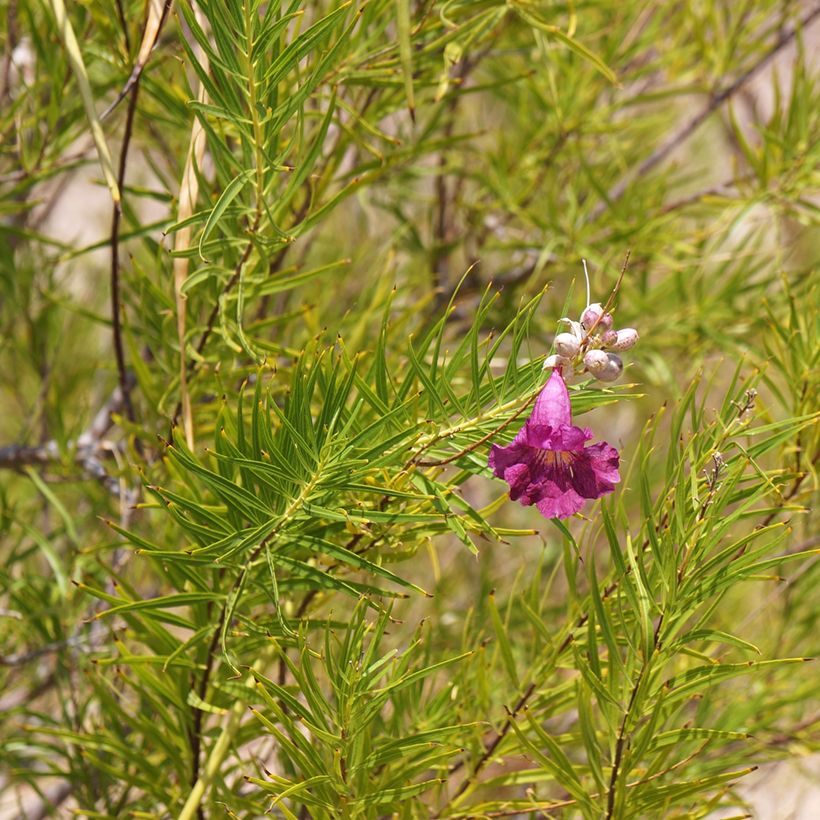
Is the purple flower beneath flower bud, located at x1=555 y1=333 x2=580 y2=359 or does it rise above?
beneath

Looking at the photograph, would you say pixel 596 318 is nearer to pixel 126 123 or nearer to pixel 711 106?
pixel 126 123

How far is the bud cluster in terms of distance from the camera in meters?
0.37

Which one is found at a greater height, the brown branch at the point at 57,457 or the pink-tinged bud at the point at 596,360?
the brown branch at the point at 57,457

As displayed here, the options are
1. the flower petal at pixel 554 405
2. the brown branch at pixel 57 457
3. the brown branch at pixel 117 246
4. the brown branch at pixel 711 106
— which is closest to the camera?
the flower petal at pixel 554 405

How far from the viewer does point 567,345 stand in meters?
0.37

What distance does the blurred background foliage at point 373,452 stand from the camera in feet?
1.29

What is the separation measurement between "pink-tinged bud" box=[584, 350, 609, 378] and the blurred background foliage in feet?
0.08

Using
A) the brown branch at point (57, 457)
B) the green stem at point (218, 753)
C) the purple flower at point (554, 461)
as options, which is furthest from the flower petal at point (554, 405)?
the brown branch at point (57, 457)

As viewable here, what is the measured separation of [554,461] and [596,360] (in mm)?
46

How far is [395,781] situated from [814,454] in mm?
291

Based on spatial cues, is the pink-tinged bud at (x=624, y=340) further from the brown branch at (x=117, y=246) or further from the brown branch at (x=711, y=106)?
the brown branch at (x=711, y=106)

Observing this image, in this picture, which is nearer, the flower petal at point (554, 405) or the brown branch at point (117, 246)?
the flower petal at point (554, 405)

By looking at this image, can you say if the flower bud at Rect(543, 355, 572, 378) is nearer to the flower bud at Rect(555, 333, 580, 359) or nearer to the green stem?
the flower bud at Rect(555, 333, 580, 359)

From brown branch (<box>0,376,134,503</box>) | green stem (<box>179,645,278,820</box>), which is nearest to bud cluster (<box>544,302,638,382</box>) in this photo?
green stem (<box>179,645,278,820</box>)
